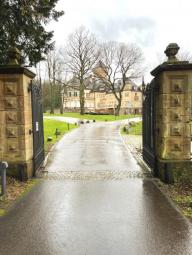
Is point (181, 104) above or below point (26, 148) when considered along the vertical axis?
above

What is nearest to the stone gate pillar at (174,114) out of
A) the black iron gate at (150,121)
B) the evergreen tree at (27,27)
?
the black iron gate at (150,121)

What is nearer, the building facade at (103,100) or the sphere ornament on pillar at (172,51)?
the sphere ornament on pillar at (172,51)

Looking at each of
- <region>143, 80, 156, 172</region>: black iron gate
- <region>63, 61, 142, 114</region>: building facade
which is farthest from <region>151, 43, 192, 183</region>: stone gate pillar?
<region>63, 61, 142, 114</region>: building facade

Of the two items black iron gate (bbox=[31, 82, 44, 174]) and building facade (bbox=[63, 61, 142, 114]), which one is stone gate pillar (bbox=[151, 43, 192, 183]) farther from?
building facade (bbox=[63, 61, 142, 114])

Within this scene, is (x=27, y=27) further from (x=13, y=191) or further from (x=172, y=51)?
(x=13, y=191)

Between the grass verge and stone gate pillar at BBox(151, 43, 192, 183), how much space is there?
12.4 ft

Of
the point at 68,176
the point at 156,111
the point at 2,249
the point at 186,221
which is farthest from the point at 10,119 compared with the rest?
the point at 186,221

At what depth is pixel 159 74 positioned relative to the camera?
8867 mm

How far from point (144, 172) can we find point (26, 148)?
12.6ft

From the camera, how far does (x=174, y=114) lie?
8586 millimetres

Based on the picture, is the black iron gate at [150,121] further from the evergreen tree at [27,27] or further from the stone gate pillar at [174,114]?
the evergreen tree at [27,27]

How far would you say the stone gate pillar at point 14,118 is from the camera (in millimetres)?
8695

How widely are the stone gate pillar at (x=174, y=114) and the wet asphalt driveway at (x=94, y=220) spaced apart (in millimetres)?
887

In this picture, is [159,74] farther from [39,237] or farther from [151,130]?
[39,237]
